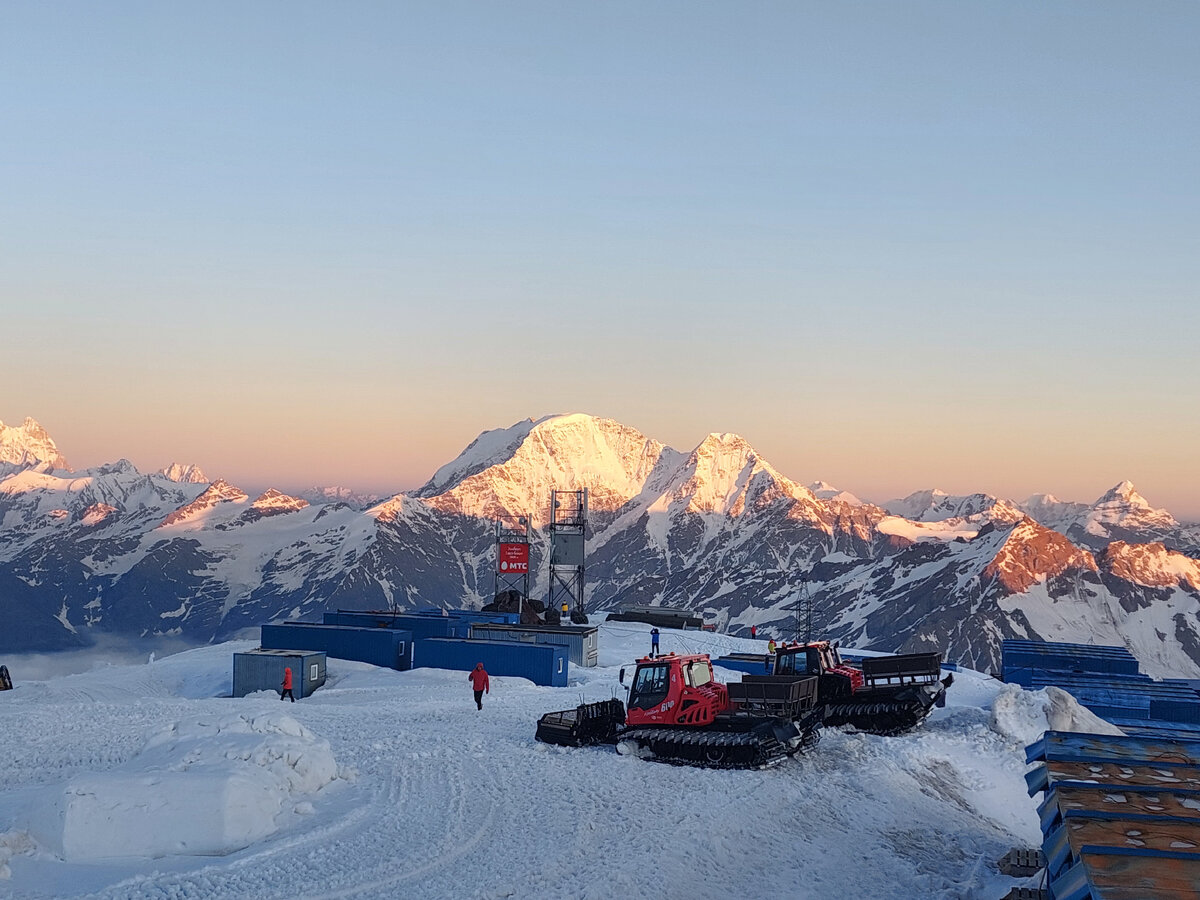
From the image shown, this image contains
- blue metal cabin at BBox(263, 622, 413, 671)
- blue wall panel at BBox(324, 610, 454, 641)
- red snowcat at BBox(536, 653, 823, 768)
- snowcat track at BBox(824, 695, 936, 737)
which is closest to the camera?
red snowcat at BBox(536, 653, 823, 768)

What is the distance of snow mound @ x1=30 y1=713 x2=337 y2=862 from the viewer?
1747cm

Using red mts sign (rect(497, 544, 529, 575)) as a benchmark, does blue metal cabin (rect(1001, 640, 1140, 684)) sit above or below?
below

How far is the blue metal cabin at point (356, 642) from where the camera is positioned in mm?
48562

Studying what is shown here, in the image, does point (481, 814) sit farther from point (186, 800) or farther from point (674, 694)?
point (674, 694)

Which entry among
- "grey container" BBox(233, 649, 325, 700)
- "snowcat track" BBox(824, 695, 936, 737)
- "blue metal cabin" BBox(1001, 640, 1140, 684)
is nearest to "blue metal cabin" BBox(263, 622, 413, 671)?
"grey container" BBox(233, 649, 325, 700)

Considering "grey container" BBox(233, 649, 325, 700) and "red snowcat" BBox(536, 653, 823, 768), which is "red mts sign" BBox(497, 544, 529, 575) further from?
"red snowcat" BBox(536, 653, 823, 768)

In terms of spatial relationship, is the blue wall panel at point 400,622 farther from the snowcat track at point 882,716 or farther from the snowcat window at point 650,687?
the snowcat window at point 650,687

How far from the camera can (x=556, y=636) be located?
54.1 m

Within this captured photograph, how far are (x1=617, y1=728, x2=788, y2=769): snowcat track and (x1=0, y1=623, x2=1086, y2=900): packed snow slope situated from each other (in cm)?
40

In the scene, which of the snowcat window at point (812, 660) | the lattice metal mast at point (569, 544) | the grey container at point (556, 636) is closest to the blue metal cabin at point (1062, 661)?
the grey container at point (556, 636)

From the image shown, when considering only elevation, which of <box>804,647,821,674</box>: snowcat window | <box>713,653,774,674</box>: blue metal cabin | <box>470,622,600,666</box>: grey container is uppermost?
<box>804,647,821,674</box>: snowcat window

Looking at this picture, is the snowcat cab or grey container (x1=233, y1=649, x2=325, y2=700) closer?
the snowcat cab

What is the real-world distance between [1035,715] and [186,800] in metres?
24.7

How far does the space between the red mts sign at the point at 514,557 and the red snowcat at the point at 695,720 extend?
4962cm
